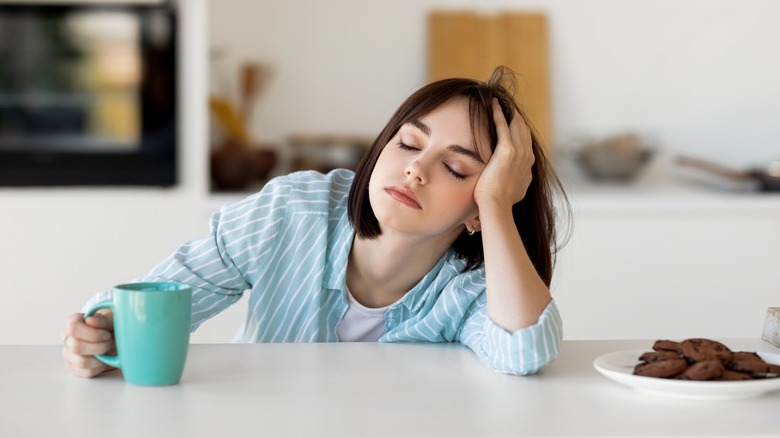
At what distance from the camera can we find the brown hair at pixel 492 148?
1.50 metres

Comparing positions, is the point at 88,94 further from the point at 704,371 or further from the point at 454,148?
the point at 704,371

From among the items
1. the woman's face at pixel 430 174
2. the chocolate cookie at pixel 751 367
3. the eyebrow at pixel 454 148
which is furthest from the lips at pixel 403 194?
the chocolate cookie at pixel 751 367

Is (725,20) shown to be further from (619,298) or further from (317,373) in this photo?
(317,373)

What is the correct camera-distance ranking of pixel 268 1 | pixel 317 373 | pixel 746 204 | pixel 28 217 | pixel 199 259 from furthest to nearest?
pixel 268 1 → pixel 746 204 → pixel 28 217 → pixel 199 259 → pixel 317 373

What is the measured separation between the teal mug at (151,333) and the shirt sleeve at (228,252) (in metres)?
0.35

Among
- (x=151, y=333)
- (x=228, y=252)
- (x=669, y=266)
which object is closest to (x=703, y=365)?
(x=151, y=333)

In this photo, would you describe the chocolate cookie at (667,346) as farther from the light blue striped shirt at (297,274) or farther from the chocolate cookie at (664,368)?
the light blue striped shirt at (297,274)

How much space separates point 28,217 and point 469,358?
6.37 feet

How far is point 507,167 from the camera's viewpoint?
4.80 ft

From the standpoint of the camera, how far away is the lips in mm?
1375

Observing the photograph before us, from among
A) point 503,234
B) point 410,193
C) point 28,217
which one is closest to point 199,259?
point 410,193

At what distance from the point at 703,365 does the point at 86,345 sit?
683mm

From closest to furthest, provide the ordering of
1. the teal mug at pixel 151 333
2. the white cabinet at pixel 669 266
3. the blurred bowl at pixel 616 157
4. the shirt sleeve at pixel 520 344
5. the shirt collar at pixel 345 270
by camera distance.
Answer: the teal mug at pixel 151 333, the shirt sleeve at pixel 520 344, the shirt collar at pixel 345 270, the white cabinet at pixel 669 266, the blurred bowl at pixel 616 157

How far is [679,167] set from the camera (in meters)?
3.48
